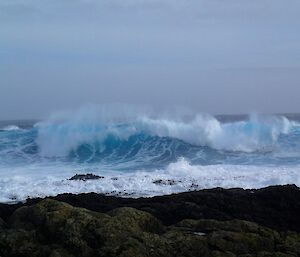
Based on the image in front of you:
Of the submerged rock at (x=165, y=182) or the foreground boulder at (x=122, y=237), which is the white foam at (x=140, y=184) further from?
the foreground boulder at (x=122, y=237)

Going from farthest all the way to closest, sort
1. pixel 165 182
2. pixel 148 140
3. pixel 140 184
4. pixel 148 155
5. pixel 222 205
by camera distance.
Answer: pixel 148 140, pixel 148 155, pixel 165 182, pixel 140 184, pixel 222 205

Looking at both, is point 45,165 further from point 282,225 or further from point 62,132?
point 282,225

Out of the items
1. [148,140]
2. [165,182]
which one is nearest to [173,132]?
[148,140]

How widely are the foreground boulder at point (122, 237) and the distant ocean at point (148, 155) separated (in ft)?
17.6

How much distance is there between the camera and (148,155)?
2484 cm

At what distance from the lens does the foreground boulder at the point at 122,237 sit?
5820mm

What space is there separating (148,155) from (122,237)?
62.1ft

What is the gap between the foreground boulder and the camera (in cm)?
582

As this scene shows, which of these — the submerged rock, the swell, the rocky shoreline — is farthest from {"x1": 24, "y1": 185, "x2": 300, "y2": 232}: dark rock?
the swell

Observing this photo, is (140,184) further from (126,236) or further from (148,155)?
(148,155)

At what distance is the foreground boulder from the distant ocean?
536 centimetres

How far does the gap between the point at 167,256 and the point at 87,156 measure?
67.6ft

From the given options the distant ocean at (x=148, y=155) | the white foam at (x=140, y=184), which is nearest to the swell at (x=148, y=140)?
the distant ocean at (x=148, y=155)

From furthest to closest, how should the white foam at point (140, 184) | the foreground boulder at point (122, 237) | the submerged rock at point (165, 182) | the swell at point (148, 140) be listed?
the swell at point (148, 140), the submerged rock at point (165, 182), the white foam at point (140, 184), the foreground boulder at point (122, 237)
